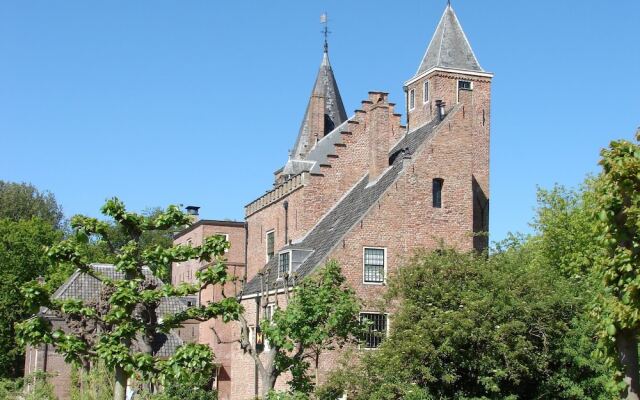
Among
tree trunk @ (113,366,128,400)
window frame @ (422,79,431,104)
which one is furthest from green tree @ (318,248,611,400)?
window frame @ (422,79,431,104)

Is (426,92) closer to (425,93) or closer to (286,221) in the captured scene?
(425,93)

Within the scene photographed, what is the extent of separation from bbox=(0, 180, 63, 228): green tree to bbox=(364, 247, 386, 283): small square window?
51.0 m

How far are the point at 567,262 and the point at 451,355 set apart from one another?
24.3 metres

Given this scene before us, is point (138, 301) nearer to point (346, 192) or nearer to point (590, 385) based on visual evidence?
point (590, 385)

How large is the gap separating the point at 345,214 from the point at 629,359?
1015 inches

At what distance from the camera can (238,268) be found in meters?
49.7

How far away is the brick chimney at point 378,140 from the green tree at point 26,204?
1854 inches

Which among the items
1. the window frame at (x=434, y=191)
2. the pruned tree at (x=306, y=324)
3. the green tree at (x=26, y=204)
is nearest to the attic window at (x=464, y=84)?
the window frame at (x=434, y=191)

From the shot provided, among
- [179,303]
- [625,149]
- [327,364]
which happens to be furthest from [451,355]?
[179,303]

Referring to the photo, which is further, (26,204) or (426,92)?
(26,204)

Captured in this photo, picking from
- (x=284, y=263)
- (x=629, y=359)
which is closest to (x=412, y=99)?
(x=284, y=263)

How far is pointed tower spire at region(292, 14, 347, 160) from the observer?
52281mm

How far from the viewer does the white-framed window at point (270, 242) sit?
45.5 m

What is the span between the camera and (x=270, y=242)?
46.0m
